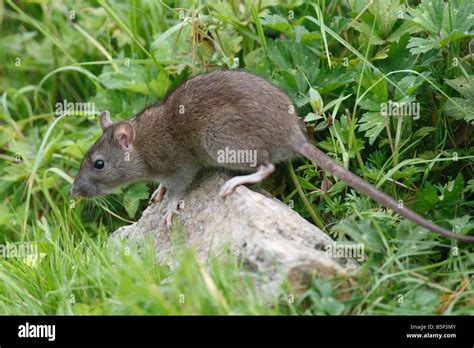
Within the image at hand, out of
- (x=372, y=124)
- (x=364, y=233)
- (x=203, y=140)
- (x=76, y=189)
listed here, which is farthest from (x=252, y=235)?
(x=76, y=189)

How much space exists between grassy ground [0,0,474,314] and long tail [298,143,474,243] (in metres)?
0.17

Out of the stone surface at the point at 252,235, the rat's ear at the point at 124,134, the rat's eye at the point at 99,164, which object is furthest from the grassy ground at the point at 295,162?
the rat's ear at the point at 124,134

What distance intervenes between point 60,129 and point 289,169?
2.67 m

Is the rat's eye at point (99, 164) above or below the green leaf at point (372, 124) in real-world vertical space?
below

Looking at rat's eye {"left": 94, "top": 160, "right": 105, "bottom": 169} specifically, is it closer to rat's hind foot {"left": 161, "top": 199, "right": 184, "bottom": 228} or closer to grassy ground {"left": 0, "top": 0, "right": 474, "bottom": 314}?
grassy ground {"left": 0, "top": 0, "right": 474, "bottom": 314}

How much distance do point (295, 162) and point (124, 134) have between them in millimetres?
1355

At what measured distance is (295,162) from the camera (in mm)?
5469

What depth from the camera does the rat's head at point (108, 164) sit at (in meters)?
5.34

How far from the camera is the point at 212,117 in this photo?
4.94 m

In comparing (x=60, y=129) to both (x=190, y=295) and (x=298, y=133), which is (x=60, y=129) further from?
(x=190, y=295)

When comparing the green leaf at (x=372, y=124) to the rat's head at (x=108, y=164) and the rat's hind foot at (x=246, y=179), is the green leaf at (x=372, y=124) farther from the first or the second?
the rat's head at (x=108, y=164)

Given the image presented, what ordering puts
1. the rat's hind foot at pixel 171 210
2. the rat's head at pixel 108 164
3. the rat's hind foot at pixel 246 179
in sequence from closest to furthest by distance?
the rat's hind foot at pixel 246 179 → the rat's hind foot at pixel 171 210 → the rat's head at pixel 108 164

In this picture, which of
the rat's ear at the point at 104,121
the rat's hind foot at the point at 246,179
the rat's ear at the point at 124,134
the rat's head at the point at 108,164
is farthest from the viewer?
the rat's ear at the point at 104,121

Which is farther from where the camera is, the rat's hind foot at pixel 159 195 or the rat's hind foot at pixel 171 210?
the rat's hind foot at pixel 159 195
